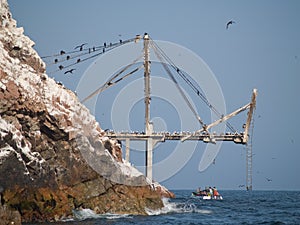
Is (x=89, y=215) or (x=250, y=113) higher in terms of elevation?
(x=250, y=113)

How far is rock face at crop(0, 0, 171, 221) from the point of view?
4400 centimetres

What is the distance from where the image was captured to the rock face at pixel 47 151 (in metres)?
44.0

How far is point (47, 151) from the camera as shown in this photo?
48.3 metres

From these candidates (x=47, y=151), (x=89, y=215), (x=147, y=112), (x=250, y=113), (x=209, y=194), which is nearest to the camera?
(x=47, y=151)

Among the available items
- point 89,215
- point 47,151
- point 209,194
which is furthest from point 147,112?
point 47,151

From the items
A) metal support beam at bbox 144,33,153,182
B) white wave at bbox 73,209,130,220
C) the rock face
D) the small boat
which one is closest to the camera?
the rock face

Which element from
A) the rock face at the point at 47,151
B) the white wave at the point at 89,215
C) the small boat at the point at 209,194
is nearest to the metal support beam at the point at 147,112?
the small boat at the point at 209,194

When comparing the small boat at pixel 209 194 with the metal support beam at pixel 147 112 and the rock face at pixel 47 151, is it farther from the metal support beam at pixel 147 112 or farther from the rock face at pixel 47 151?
the rock face at pixel 47 151

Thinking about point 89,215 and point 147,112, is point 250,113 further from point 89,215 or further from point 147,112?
point 89,215

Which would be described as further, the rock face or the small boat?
the small boat

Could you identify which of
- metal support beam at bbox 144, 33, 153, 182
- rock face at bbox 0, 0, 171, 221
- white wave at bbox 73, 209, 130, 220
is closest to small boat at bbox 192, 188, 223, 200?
metal support beam at bbox 144, 33, 153, 182

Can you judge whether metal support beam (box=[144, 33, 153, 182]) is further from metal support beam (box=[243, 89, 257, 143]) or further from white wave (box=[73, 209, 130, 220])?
white wave (box=[73, 209, 130, 220])

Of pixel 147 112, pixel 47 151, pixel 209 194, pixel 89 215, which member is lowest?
pixel 89 215

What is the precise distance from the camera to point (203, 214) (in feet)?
207
